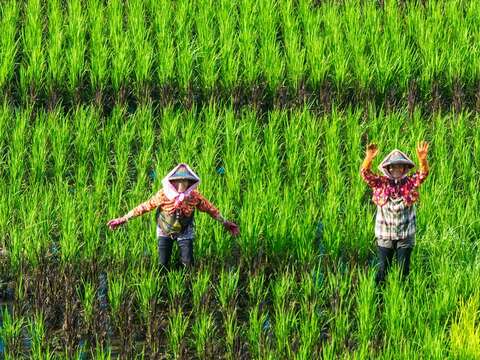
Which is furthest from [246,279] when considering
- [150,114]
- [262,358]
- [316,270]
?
[150,114]

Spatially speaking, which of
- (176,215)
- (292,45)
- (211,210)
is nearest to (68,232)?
(176,215)

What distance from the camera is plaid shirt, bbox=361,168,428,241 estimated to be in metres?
7.69

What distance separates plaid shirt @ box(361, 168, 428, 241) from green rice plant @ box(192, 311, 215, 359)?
A: 4.11 ft

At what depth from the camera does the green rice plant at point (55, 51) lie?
10.3 meters

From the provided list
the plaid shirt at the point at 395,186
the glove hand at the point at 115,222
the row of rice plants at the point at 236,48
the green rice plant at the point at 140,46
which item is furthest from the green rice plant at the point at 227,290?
the green rice plant at the point at 140,46

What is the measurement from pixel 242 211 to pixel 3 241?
1621mm

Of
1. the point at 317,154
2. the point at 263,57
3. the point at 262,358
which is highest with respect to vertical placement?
the point at 263,57

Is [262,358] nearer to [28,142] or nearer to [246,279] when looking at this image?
[246,279]

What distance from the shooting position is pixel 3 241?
835 cm

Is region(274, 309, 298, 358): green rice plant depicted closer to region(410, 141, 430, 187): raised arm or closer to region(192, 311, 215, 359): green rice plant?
region(192, 311, 215, 359): green rice plant

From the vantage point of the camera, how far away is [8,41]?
10570 mm

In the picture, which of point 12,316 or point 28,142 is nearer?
point 12,316

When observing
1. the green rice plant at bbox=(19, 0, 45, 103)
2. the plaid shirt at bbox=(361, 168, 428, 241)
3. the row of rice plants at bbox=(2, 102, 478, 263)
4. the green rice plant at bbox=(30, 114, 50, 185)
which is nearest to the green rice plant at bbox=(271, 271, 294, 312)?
the row of rice plants at bbox=(2, 102, 478, 263)

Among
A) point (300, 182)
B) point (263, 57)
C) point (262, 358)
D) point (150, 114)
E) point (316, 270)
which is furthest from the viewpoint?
point (263, 57)
